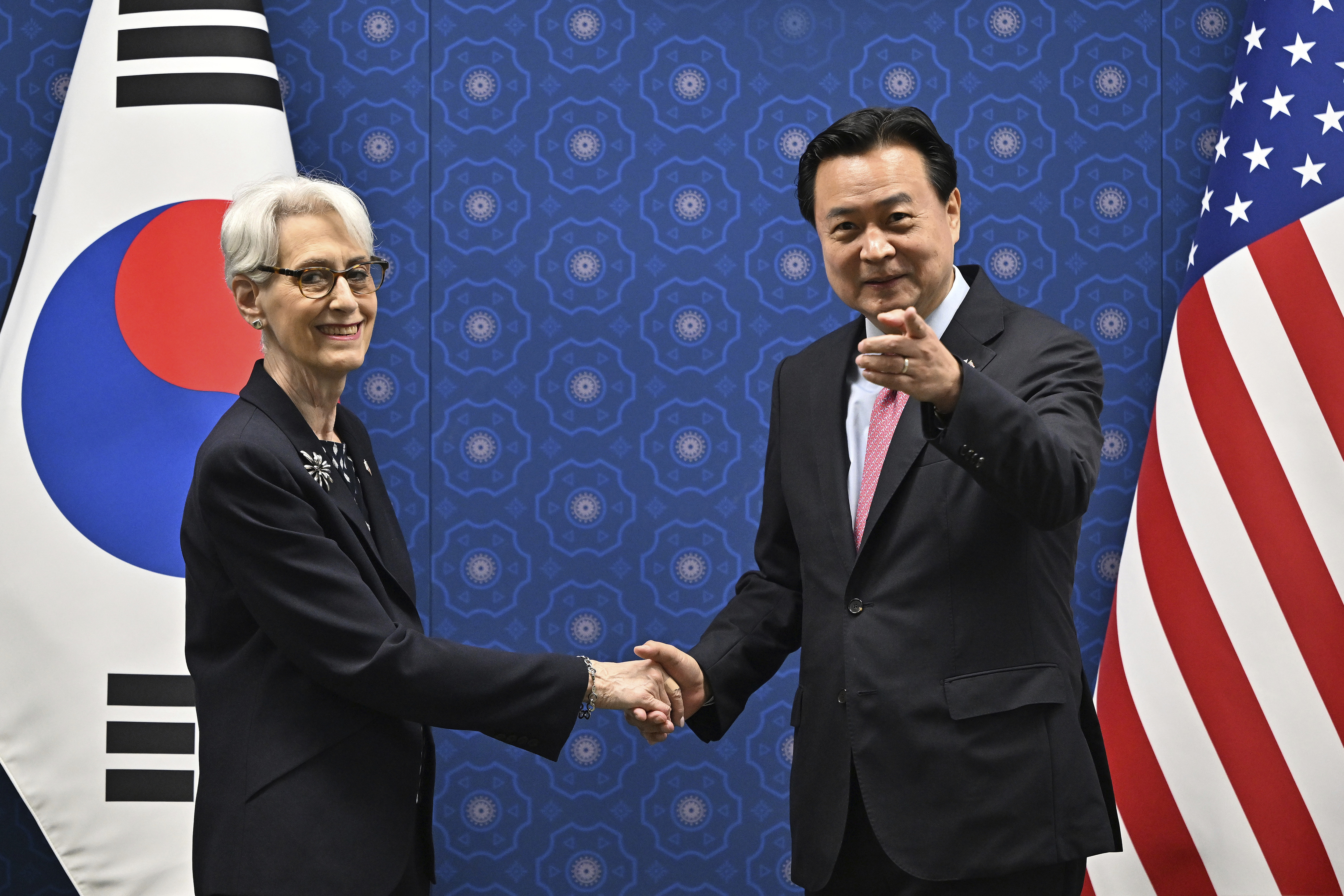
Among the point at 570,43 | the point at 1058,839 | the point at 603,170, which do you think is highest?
the point at 570,43

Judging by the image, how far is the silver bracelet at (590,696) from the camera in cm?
166

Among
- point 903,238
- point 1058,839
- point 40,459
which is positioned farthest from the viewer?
point 40,459

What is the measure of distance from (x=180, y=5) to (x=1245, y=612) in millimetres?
2675

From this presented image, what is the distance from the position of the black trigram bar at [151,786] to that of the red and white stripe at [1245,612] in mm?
1990

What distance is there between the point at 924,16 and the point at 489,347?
53.4 inches

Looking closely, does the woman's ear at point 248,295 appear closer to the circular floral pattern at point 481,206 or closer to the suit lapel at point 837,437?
the suit lapel at point 837,437

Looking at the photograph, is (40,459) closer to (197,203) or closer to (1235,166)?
(197,203)

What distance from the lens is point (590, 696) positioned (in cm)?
171

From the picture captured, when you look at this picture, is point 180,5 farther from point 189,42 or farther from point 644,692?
point 644,692

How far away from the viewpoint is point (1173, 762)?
225cm

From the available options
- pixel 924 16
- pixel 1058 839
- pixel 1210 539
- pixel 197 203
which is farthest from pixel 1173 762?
pixel 197 203

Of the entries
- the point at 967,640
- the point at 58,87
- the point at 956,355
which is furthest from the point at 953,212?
the point at 58,87

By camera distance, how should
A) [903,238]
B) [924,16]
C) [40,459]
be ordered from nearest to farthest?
[903,238], [40,459], [924,16]

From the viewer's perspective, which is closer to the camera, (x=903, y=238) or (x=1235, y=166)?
(x=903, y=238)
